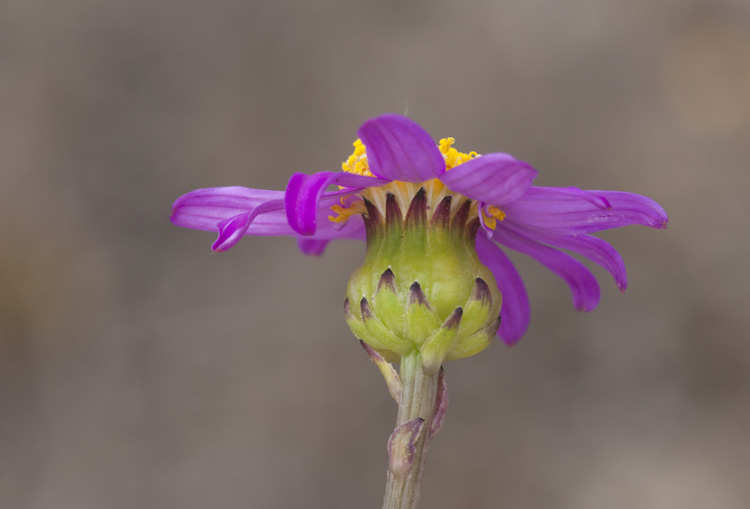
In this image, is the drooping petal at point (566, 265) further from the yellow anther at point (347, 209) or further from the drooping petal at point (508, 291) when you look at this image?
the yellow anther at point (347, 209)

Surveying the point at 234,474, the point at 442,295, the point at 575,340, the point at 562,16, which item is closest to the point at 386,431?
the point at 234,474

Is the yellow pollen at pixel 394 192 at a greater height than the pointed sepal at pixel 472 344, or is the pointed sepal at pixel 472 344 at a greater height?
the yellow pollen at pixel 394 192

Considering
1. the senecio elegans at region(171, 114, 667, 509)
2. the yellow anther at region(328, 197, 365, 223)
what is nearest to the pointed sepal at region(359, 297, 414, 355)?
the senecio elegans at region(171, 114, 667, 509)

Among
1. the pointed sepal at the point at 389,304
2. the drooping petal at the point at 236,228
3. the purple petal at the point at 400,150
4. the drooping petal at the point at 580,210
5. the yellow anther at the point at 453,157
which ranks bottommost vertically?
the pointed sepal at the point at 389,304

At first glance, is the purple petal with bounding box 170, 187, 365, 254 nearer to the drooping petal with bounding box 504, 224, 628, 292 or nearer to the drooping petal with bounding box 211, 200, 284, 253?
the drooping petal with bounding box 211, 200, 284, 253

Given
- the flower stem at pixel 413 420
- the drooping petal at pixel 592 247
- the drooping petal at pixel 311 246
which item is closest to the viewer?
the flower stem at pixel 413 420

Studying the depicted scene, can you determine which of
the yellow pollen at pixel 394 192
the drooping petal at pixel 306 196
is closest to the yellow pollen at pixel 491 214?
the yellow pollen at pixel 394 192

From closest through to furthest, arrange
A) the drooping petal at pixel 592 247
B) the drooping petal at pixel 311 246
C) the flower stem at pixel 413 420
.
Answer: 1. the flower stem at pixel 413 420
2. the drooping petal at pixel 592 247
3. the drooping petal at pixel 311 246
